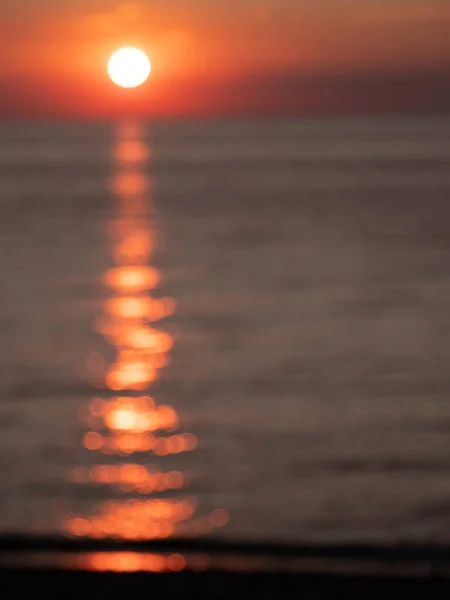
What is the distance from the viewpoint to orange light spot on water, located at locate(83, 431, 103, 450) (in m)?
9.31

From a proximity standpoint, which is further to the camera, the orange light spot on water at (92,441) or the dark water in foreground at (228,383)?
the orange light spot on water at (92,441)

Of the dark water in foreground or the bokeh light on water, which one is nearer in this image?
the bokeh light on water

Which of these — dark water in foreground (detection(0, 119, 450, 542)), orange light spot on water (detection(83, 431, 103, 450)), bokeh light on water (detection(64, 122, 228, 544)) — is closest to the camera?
bokeh light on water (detection(64, 122, 228, 544))

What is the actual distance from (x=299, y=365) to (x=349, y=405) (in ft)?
6.74

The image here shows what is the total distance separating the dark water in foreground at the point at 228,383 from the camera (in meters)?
7.50

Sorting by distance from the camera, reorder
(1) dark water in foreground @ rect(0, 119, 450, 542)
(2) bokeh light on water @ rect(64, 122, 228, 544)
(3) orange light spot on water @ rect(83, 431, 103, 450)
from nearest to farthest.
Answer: (2) bokeh light on water @ rect(64, 122, 228, 544)
(1) dark water in foreground @ rect(0, 119, 450, 542)
(3) orange light spot on water @ rect(83, 431, 103, 450)

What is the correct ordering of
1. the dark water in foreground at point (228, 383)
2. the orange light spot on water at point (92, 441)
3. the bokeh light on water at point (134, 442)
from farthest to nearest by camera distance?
the orange light spot on water at point (92, 441), the dark water in foreground at point (228, 383), the bokeh light on water at point (134, 442)

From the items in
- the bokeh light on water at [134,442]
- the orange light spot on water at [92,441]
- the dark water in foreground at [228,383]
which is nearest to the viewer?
the bokeh light on water at [134,442]

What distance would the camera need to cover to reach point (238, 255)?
25.2m

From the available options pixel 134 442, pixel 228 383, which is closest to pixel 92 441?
pixel 134 442

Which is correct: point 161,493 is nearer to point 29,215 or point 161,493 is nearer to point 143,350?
point 143,350

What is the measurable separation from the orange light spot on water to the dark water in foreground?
0.20 feet

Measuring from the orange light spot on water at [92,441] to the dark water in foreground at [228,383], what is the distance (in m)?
0.06

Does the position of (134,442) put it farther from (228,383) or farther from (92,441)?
(228,383)
